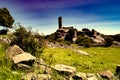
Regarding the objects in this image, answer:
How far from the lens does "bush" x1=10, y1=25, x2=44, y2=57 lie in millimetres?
26078

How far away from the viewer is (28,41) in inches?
1052

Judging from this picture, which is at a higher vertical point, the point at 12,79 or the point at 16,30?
the point at 16,30

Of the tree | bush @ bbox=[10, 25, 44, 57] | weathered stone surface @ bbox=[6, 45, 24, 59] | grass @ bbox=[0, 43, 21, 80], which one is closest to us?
grass @ bbox=[0, 43, 21, 80]

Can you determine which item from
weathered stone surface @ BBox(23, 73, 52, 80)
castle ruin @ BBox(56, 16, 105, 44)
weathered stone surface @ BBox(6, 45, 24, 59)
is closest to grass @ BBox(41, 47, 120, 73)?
weathered stone surface @ BBox(6, 45, 24, 59)

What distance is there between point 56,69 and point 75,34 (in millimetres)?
73660

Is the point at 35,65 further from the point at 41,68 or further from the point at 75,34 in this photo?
the point at 75,34

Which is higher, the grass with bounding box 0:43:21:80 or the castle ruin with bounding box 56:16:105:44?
the grass with bounding box 0:43:21:80

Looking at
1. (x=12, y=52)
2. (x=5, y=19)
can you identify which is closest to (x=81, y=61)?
(x=12, y=52)

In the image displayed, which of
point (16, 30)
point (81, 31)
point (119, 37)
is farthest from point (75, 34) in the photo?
point (16, 30)

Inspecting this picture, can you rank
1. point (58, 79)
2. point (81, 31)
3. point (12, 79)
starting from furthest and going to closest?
point (81, 31)
point (58, 79)
point (12, 79)

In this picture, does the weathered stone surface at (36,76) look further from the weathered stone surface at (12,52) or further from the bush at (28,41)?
the bush at (28,41)

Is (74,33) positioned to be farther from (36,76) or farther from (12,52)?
(36,76)

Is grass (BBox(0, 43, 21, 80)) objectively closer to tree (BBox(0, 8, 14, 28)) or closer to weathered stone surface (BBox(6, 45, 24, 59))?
weathered stone surface (BBox(6, 45, 24, 59))

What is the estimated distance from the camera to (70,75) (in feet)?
58.8
